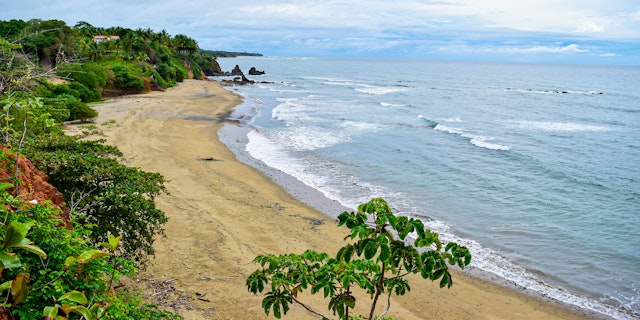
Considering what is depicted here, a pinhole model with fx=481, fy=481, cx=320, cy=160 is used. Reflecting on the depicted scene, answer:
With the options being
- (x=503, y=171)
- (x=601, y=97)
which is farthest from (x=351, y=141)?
(x=601, y=97)

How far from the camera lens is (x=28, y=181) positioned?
22.0ft

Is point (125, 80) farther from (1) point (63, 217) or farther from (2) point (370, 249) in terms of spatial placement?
(2) point (370, 249)

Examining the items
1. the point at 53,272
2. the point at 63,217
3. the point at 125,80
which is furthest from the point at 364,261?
the point at 125,80

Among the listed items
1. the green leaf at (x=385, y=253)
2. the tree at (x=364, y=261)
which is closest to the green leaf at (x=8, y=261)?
the tree at (x=364, y=261)

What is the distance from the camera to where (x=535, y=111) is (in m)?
52.3

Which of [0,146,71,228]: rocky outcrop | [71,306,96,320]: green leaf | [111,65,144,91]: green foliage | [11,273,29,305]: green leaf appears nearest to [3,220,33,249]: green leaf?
[11,273,29,305]: green leaf

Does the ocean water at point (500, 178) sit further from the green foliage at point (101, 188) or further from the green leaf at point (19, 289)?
the green leaf at point (19, 289)

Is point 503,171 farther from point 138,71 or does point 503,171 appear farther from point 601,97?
point 601,97

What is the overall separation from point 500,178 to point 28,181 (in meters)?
20.4

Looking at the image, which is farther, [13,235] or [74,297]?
[74,297]

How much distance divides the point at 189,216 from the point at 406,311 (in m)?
7.13

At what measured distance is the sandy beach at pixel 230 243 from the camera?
31.8 ft

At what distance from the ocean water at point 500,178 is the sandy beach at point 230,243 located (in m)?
1.44

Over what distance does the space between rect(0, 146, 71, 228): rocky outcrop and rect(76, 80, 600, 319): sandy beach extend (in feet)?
9.57
